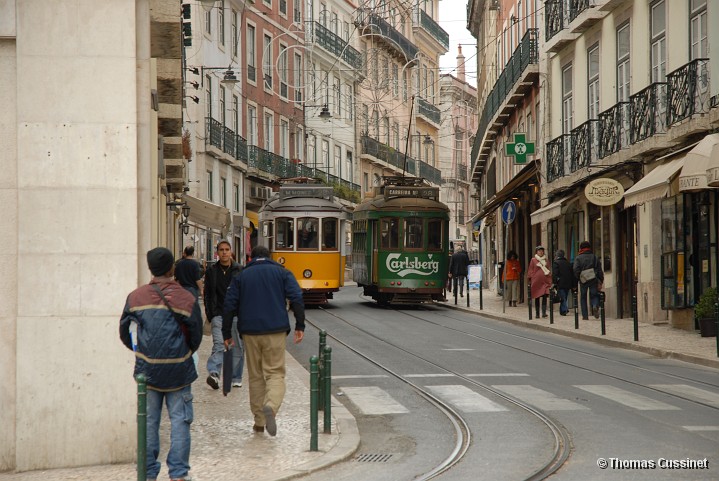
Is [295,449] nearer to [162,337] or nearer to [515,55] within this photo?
[162,337]

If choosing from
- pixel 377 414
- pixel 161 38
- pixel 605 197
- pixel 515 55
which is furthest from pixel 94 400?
pixel 515 55

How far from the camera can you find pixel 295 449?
31.6 feet

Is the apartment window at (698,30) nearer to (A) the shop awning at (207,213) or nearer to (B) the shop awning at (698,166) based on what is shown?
(B) the shop awning at (698,166)

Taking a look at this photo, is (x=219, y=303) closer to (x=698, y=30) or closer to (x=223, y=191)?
(x=698, y=30)

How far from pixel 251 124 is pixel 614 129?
2556 cm

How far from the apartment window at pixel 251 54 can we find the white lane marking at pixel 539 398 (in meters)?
36.9

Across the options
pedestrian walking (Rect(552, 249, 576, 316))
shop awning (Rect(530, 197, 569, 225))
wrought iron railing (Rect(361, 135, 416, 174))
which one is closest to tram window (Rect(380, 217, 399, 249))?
shop awning (Rect(530, 197, 569, 225))

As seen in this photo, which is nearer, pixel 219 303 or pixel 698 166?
pixel 219 303

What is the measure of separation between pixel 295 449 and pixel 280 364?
3.28ft

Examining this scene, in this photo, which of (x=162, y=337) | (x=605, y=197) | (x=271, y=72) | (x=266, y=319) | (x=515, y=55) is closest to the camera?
(x=162, y=337)

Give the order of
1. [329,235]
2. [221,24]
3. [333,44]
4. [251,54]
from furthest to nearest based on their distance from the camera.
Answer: [333,44] < [251,54] < [221,24] < [329,235]

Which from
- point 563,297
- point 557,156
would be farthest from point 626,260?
point 557,156

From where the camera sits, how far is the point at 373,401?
42.3 ft

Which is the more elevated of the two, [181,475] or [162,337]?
[162,337]
